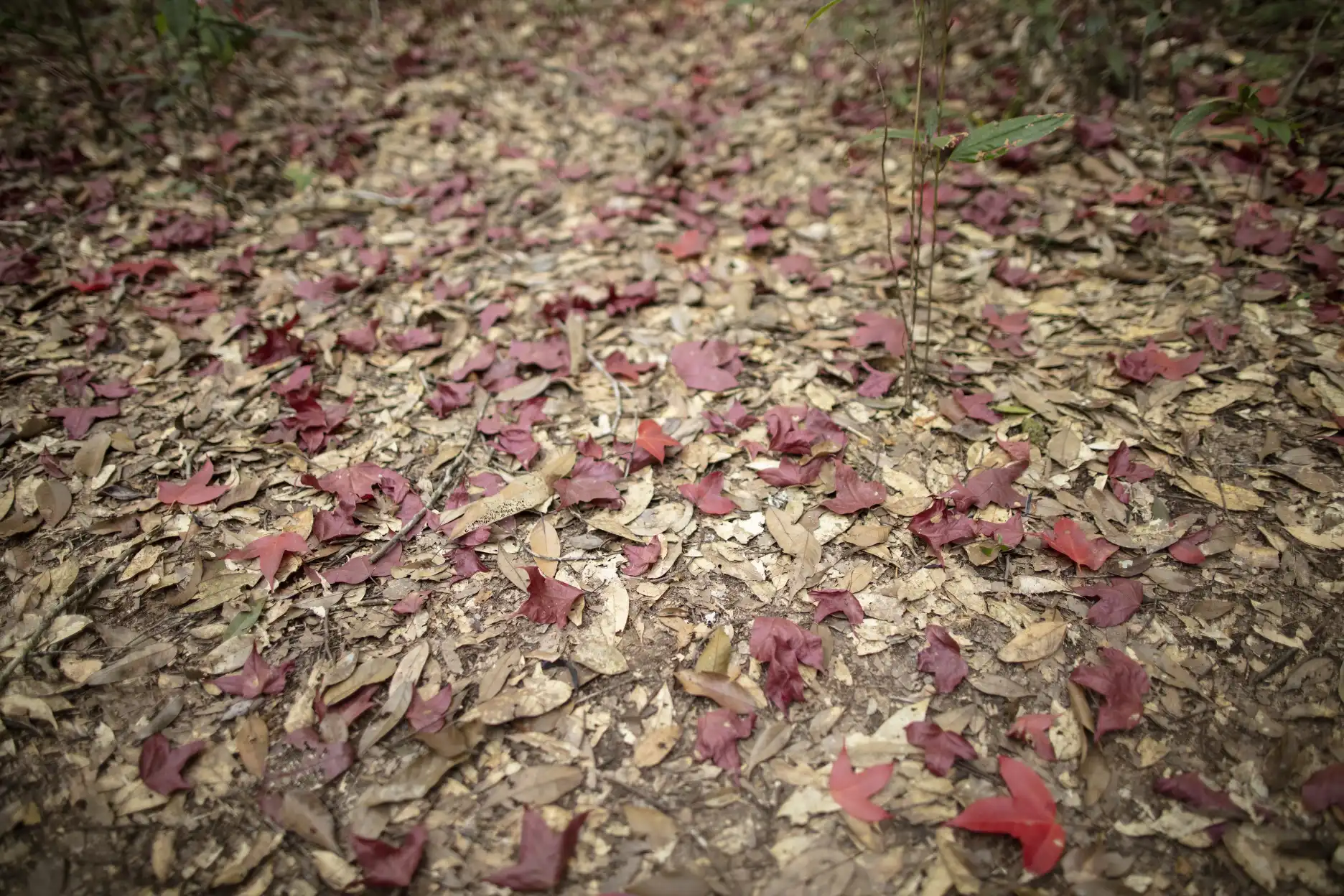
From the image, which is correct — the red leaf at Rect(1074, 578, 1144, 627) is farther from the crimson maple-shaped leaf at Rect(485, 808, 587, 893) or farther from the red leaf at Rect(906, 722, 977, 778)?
the crimson maple-shaped leaf at Rect(485, 808, 587, 893)

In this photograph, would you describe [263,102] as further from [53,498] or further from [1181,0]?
[1181,0]

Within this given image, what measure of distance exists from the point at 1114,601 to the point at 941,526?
39 cm

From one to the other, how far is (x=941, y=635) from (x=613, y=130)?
2.87 meters

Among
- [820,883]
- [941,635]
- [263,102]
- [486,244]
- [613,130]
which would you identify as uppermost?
[263,102]

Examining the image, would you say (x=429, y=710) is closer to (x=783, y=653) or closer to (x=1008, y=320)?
(x=783, y=653)

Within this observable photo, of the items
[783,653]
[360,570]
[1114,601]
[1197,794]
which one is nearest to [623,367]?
[360,570]

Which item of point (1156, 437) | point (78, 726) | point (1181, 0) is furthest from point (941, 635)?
point (1181, 0)

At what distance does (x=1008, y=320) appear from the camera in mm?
2324

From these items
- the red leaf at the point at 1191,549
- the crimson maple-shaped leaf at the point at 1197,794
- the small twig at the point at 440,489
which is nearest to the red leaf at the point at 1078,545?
the red leaf at the point at 1191,549

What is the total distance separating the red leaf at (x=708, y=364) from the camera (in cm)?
221

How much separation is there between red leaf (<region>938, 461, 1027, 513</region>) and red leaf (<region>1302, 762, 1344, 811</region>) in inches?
29.1

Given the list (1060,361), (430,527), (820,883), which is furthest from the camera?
(1060,361)

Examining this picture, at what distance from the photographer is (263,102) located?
3551 millimetres

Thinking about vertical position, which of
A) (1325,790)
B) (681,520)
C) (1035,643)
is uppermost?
(681,520)
